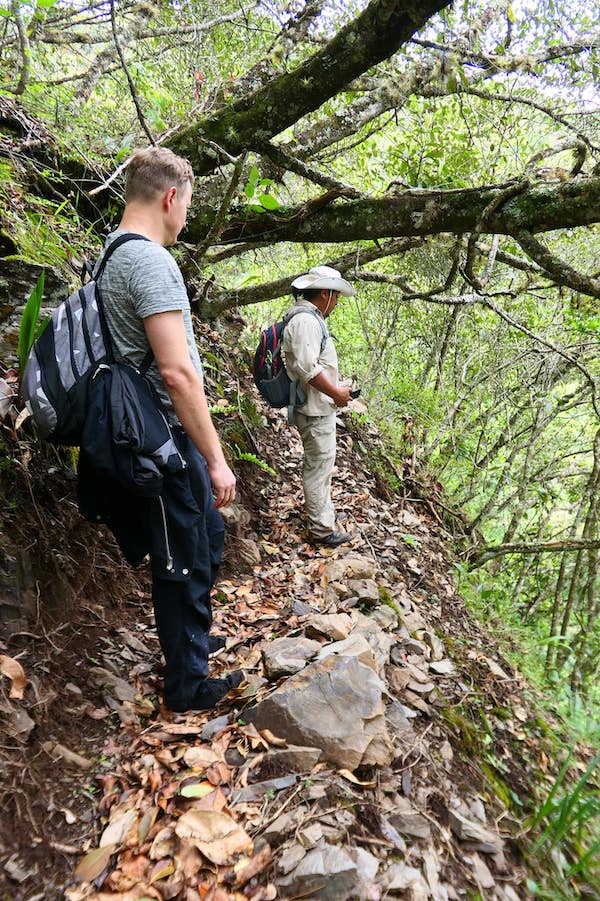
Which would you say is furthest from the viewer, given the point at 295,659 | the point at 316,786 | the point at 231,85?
the point at 231,85

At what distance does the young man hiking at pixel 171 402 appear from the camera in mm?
2137

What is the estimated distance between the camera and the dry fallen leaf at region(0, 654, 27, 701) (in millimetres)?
2238

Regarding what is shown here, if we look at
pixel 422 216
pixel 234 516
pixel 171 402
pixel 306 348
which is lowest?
pixel 234 516

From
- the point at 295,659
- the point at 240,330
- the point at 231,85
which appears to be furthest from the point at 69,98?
the point at 295,659

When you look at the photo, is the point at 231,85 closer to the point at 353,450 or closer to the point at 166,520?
the point at 353,450

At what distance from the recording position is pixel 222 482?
2.42m

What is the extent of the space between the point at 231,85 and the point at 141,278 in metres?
4.79

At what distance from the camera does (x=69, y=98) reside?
5.91 m

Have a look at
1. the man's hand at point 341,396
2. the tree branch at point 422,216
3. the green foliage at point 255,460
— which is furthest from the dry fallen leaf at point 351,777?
the tree branch at point 422,216

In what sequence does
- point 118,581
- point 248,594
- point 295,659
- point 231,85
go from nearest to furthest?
point 295,659
point 118,581
point 248,594
point 231,85

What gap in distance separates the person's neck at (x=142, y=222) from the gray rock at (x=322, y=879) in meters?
2.61

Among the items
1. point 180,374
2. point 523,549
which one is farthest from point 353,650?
point 523,549

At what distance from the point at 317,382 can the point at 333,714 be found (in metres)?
2.66

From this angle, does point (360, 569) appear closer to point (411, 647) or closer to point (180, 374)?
point (411, 647)
